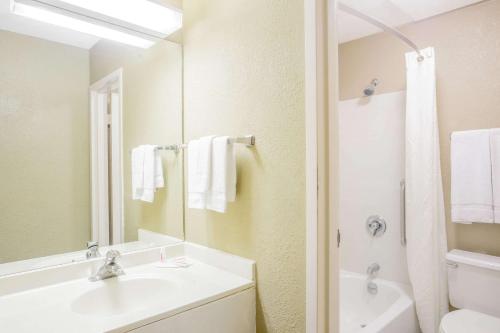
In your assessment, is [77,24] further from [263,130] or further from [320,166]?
[320,166]

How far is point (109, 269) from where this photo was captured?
134 centimetres

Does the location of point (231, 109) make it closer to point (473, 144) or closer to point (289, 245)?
point (289, 245)

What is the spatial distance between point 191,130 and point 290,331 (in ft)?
3.52

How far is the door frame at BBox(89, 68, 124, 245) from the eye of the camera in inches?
57.8

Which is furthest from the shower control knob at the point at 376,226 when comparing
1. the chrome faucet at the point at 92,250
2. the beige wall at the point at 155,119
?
the chrome faucet at the point at 92,250

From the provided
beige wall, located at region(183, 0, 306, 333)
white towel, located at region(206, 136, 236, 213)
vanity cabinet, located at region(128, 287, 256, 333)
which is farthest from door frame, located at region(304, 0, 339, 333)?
white towel, located at region(206, 136, 236, 213)

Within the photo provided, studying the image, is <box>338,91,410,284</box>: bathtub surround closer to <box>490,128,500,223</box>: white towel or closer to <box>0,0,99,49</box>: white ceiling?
<box>490,128,500,223</box>: white towel

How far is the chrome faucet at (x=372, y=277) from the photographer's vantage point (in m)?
2.38

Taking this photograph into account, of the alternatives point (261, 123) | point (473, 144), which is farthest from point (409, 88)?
point (261, 123)

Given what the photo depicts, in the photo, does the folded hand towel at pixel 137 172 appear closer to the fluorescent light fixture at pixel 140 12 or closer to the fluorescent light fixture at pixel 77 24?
the fluorescent light fixture at pixel 77 24

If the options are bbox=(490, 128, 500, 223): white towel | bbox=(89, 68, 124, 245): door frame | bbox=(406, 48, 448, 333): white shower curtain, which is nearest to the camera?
bbox=(89, 68, 124, 245): door frame

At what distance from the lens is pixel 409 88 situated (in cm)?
216

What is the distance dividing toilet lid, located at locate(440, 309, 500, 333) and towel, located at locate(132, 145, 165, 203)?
1807 mm

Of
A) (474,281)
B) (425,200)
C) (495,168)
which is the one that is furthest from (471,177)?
(474,281)
